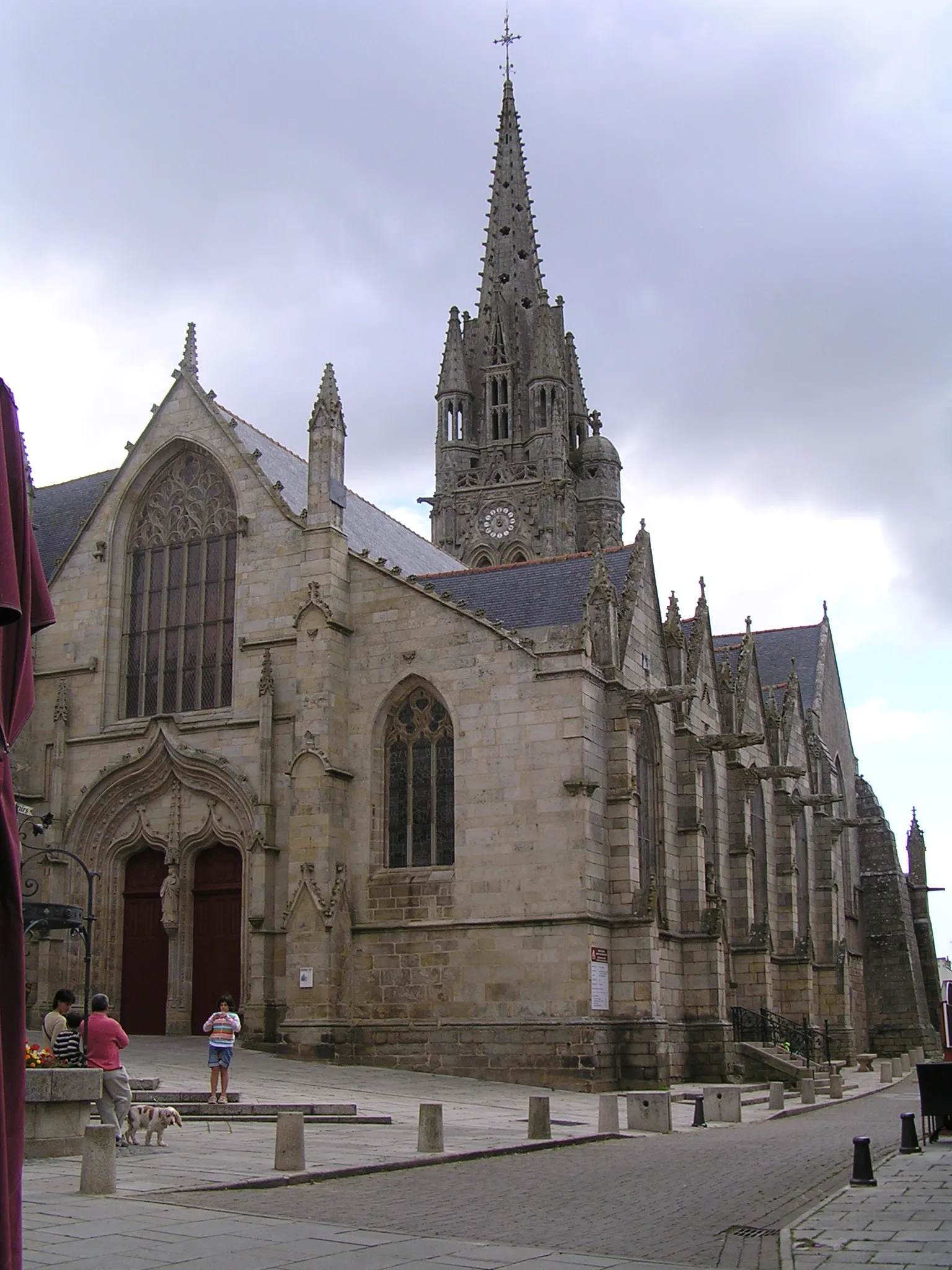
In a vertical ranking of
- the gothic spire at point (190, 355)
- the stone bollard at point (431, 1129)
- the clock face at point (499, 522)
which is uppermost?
the clock face at point (499, 522)

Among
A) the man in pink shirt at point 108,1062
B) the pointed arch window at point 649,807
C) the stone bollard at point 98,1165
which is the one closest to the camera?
the stone bollard at point 98,1165

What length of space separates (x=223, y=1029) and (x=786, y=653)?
36583 millimetres

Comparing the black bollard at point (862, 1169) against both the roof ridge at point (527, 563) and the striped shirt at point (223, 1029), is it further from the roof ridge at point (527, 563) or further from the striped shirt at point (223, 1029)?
the roof ridge at point (527, 563)

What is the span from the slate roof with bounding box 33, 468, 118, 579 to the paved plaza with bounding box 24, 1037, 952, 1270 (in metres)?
18.6

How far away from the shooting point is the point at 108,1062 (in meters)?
14.3

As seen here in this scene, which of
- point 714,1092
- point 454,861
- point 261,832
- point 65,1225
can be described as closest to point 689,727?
point 454,861

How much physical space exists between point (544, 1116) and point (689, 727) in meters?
15.9

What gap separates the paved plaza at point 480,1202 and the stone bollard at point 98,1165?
0.43 ft

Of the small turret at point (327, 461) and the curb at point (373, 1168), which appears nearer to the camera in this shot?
the curb at point (373, 1168)

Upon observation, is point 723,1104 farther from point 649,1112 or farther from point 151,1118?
point 151,1118

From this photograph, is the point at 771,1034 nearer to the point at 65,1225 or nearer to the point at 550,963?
the point at 550,963

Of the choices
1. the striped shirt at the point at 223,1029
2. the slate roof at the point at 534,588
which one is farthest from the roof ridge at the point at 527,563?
the striped shirt at the point at 223,1029

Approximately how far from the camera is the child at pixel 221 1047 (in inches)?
707

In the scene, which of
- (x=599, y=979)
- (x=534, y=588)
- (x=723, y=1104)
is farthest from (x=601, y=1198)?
(x=534, y=588)
